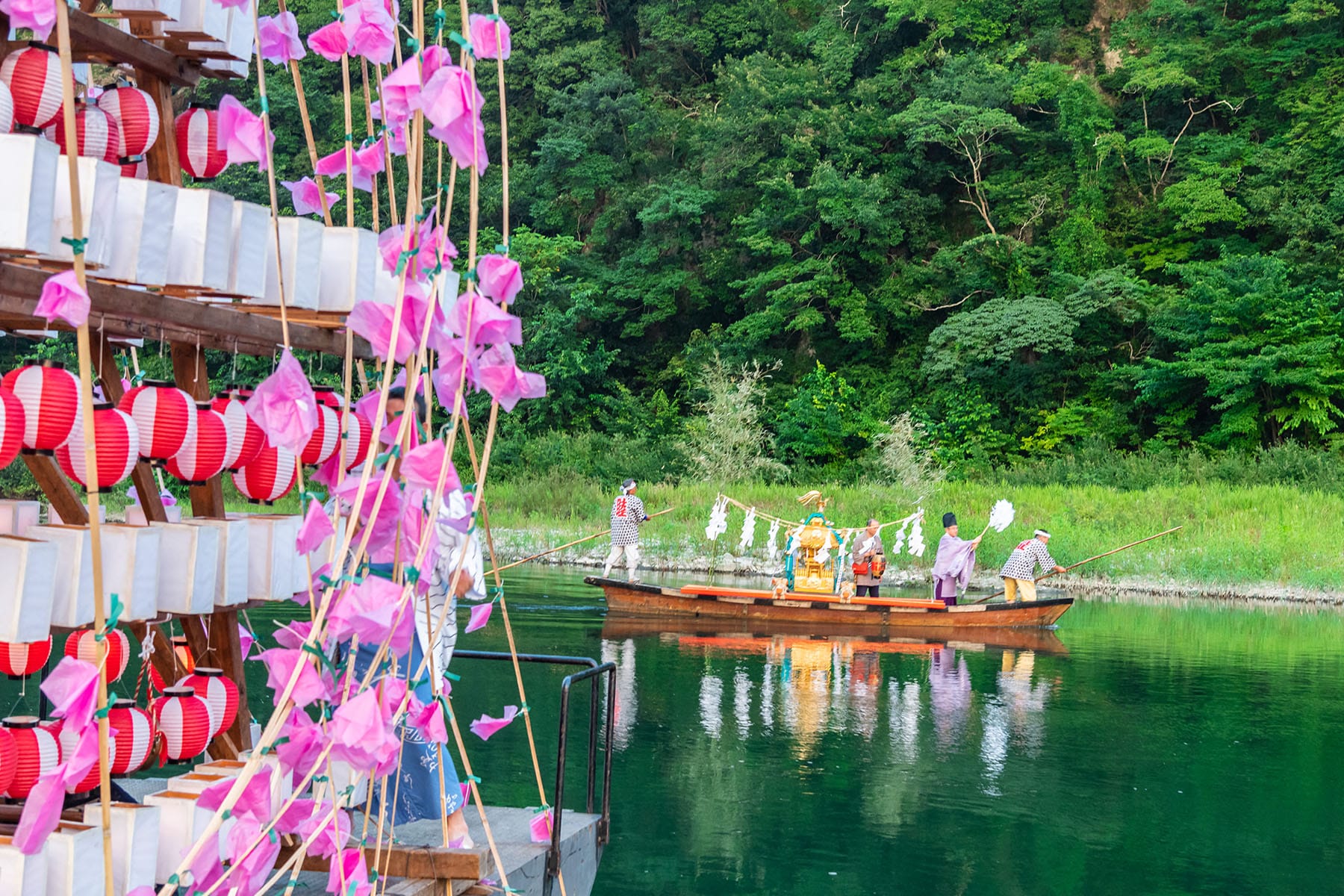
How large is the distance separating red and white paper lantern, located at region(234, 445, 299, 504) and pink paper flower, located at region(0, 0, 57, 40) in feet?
4.54

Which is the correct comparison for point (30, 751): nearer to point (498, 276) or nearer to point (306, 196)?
point (306, 196)

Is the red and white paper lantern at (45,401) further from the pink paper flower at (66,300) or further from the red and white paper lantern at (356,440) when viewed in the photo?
the pink paper flower at (66,300)

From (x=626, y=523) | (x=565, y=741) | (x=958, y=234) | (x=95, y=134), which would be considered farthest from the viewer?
(x=958, y=234)

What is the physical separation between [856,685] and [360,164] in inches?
365

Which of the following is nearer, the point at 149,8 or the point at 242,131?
the point at 242,131

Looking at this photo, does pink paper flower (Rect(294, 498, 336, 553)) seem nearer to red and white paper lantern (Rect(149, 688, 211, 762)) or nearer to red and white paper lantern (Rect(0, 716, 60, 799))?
red and white paper lantern (Rect(0, 716, 60, 799))

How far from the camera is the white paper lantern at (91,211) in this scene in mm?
2688

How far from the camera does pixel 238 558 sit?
11.2 feet

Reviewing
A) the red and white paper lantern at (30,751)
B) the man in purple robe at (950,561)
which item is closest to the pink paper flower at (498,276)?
the red and white paper lantern at (30,751)

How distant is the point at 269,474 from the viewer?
3.84 metres

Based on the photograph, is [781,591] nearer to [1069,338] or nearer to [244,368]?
[1069,338]

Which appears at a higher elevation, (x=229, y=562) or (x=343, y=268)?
(x=343, y=268)

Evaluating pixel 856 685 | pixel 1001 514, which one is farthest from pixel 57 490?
pixel 1001 514

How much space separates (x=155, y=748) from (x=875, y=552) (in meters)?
13.6
